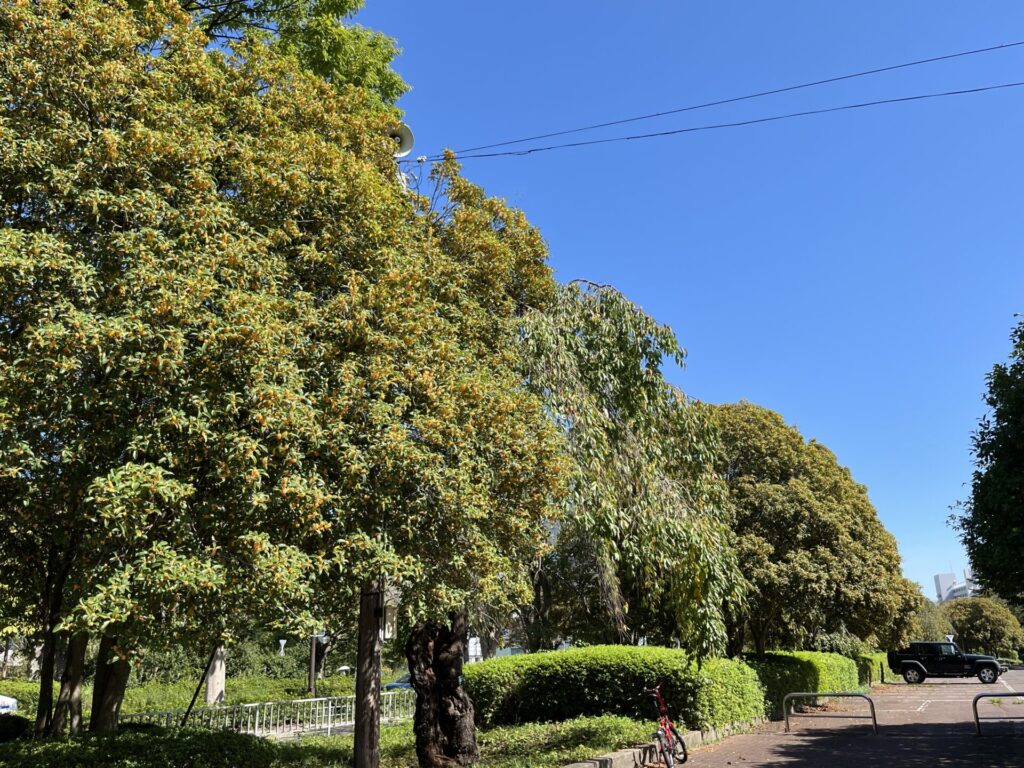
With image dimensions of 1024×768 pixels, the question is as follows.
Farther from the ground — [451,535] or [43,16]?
[43,16]

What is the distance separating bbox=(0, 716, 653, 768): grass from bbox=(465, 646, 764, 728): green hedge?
2.52 feet

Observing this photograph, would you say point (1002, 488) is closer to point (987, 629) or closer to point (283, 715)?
point (283, 715)

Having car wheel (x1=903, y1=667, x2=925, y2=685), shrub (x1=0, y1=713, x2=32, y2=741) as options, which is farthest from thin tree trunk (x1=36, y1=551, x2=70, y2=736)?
car wheel (x1=903, y1=667, x2=925, y2=685)

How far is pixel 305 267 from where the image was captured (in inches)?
293

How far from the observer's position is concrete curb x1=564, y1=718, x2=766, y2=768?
888 cm

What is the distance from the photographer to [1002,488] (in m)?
11.2

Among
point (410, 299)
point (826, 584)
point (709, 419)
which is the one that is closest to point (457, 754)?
point (709, 419)

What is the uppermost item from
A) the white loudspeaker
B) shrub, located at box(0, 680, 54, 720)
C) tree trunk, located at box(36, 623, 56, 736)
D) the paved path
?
the white loudspeaker

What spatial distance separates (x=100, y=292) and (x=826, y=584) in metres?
19.8

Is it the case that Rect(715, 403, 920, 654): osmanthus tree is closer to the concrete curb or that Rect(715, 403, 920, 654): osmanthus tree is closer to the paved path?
the paved path

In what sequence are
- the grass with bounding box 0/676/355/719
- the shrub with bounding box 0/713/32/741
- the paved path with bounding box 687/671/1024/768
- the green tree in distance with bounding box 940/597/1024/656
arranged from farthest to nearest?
the green tree in distance with bounding box 940/597/1024/656 < the grass with bounding box 0/676/355/719 < the shrub with bounding box 0/713/32/741 < the paved path with bounding box 687/671/1024/768

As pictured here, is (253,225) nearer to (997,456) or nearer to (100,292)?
(100,292)

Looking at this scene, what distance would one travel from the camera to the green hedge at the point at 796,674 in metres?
16.8

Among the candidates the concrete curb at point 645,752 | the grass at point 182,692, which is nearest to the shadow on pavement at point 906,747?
the concrete curb at point 645,752
